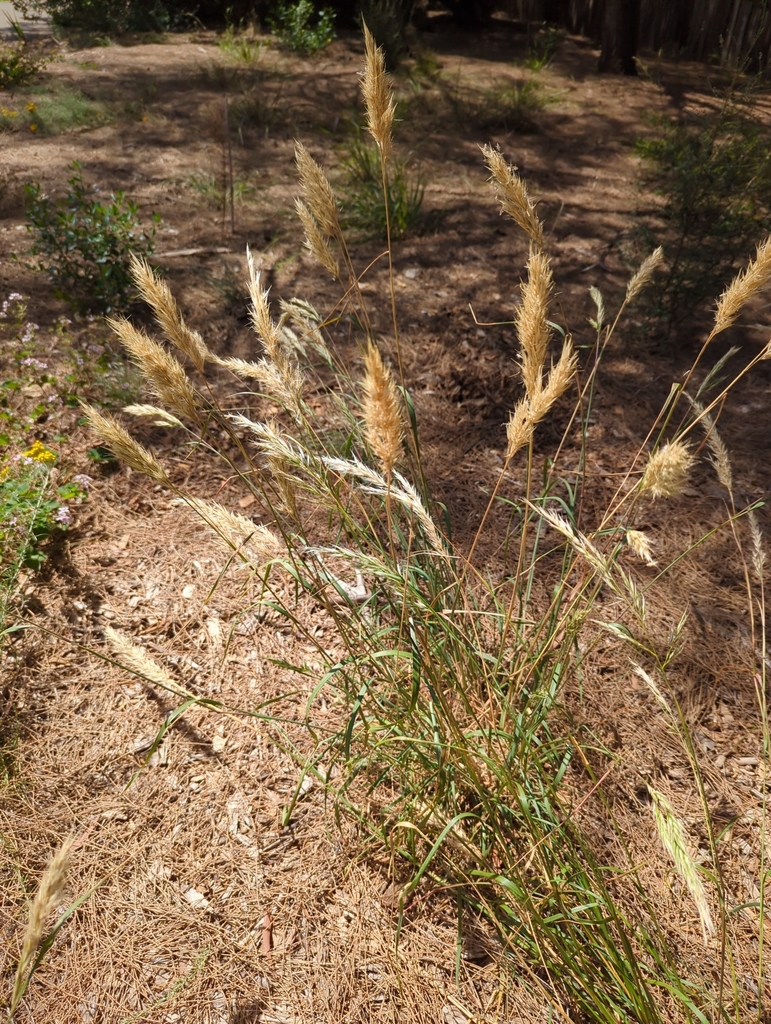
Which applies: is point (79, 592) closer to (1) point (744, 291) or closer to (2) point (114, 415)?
(2) point (114, 415)

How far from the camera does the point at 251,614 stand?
258 centimetres

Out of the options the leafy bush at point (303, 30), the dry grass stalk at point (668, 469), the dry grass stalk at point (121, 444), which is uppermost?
the leafy bush at point (303, 30)

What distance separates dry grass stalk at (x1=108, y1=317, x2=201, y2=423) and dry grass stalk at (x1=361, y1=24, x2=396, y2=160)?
62 centimetres

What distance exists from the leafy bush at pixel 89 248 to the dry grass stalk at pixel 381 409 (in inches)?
113

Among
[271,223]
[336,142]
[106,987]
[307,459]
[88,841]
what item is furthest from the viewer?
[336,142]

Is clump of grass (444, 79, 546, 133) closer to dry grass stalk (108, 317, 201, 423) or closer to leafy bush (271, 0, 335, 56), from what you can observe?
leafy bush (271, 0, 335, 56)

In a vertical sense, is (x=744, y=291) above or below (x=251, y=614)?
above

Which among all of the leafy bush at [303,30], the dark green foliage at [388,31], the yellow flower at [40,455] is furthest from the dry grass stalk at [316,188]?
the leafy bush at [303,30]

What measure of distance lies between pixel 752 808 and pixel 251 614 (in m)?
1.74

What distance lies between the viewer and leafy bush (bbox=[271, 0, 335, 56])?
772 cm

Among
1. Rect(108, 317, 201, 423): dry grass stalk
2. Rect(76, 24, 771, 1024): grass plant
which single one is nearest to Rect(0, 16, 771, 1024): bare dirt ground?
Rect(76, 24, 771, 1024): grass plant

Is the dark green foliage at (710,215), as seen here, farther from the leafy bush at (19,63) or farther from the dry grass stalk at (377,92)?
the leafy bush at (19,63)

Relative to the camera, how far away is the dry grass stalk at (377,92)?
52.6 inches

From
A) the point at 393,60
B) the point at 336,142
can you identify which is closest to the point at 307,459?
the point at 336,142
